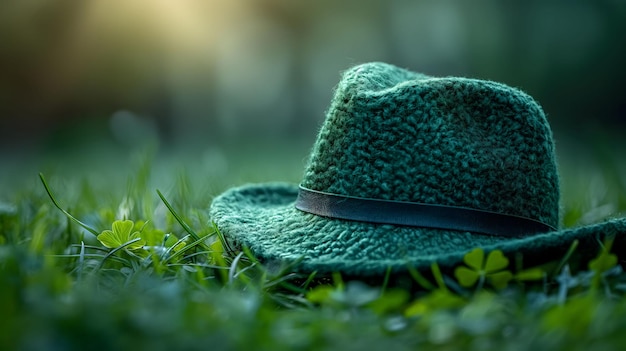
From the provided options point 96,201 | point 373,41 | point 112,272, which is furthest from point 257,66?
point 112,272

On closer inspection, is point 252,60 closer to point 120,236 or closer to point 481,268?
point 120,236

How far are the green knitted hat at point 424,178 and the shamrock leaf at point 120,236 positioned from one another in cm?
18

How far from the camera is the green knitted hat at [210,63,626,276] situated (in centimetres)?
126

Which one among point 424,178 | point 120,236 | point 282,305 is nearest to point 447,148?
point 424,178

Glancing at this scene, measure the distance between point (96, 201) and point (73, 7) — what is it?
6.31 m

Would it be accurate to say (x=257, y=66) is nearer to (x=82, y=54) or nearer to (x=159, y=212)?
(x=82, y=54)

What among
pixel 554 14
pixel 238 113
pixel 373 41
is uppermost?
pixel 554 14

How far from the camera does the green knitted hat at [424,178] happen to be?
4.14 feet

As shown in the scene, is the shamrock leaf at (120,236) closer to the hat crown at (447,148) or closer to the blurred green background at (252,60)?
the hat crown at (447,148)

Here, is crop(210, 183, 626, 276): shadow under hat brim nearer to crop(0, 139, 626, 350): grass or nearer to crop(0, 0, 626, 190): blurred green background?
crop(0, 139, 626, 350): grass

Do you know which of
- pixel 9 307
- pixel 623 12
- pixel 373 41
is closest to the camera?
pixel 9 307

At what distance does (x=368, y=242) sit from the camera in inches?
48.7

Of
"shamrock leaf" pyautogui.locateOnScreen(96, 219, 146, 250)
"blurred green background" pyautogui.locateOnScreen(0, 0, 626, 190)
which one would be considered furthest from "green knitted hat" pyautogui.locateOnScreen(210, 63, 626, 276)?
"blurred green background" pyautogui.locateOnScreen(0, 0, 626, 190)

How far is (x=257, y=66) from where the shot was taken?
9039 mm
